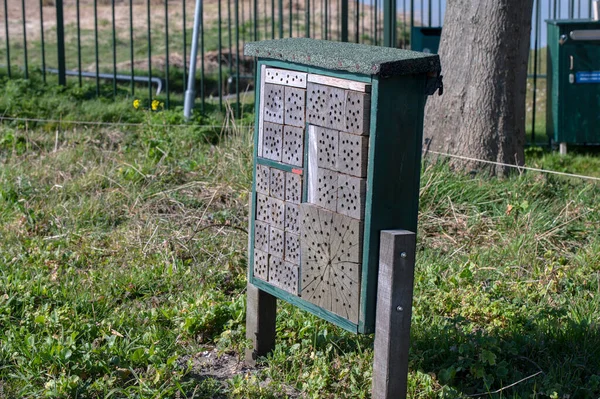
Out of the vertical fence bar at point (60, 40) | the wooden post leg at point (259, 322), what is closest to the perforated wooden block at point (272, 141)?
the wooden post leg at point (259, 322)

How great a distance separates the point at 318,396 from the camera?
353cm

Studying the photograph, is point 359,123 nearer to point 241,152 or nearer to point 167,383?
point 167,383

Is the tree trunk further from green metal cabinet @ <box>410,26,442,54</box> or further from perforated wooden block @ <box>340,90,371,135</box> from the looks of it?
perforated wooden block @ <box>340,90,371,135</box>

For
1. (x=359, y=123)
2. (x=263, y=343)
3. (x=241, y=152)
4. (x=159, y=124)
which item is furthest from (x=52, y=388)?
(x=159, y=124)

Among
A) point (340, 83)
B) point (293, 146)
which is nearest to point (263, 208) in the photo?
point (293, 146)

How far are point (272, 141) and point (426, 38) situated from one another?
5.72 m

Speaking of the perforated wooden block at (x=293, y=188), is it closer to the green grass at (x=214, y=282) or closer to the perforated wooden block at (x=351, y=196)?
the perforated wooden block at (x=351, y=196)

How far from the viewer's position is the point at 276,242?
3.61 metres

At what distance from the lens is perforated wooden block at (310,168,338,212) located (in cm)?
326

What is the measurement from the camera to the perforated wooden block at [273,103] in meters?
3.48

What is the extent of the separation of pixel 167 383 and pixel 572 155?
18.2ft

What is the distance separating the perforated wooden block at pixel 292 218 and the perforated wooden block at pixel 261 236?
16 cm

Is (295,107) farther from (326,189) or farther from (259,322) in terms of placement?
(259,322)

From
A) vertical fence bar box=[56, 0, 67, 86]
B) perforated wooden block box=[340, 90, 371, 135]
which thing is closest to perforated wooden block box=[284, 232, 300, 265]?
perforated wooden block box=[340, 90, 371, 135]
